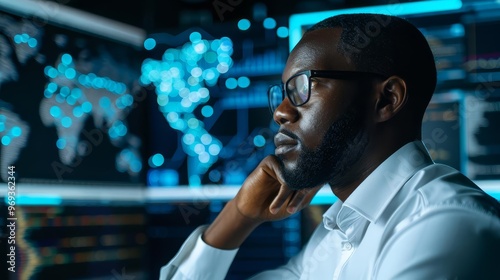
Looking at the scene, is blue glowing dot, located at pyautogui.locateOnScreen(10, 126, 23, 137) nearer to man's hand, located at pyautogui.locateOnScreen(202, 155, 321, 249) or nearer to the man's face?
man's hand, located at pyautogui.locateOnScreen(202, 155, 321, 249)

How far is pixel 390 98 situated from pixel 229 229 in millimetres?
543

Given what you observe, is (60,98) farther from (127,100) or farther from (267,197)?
(267,197)

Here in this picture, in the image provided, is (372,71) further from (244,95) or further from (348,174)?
(244,95)

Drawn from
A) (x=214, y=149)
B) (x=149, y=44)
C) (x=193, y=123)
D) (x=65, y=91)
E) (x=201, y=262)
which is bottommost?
(x=201, y=262)

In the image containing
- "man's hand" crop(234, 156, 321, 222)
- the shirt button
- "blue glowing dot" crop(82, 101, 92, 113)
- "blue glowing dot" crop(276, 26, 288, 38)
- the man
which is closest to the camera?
the man

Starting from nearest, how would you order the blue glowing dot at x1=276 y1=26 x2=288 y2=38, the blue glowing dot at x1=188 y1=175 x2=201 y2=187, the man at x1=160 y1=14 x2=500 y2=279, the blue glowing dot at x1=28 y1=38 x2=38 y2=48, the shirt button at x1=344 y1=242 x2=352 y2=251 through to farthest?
the man at x1=160 y1=14 x2=500 y2=279 < the shirt button at x1=344 y1=242 x2=352 y2=251 < the blue glowing dot at x1=28 y1=38 x2=38 y2=48 < the blue glowing dot at x1=276 y1=26 x2=288 y2=38 < the blue glowing dot at x1=188 y1=175 x2=201 y2=187

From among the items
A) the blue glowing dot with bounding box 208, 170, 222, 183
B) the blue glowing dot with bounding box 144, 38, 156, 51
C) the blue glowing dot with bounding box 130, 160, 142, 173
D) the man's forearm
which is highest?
the blue glowing dot with bounding box 144, 38, 156, 51

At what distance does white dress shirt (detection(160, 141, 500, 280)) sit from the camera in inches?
37.4

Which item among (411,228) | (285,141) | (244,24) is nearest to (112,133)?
(244,24)

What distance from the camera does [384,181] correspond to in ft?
3.99

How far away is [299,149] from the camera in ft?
4.40

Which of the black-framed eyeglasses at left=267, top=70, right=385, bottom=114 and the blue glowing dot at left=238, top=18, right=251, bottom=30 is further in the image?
the blue glowing dot at left=238, top=18, right=251, bottom=30

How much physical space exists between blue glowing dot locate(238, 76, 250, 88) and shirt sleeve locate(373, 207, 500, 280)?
146 centimetres

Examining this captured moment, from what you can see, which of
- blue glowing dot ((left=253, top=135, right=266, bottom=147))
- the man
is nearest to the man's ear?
the man
